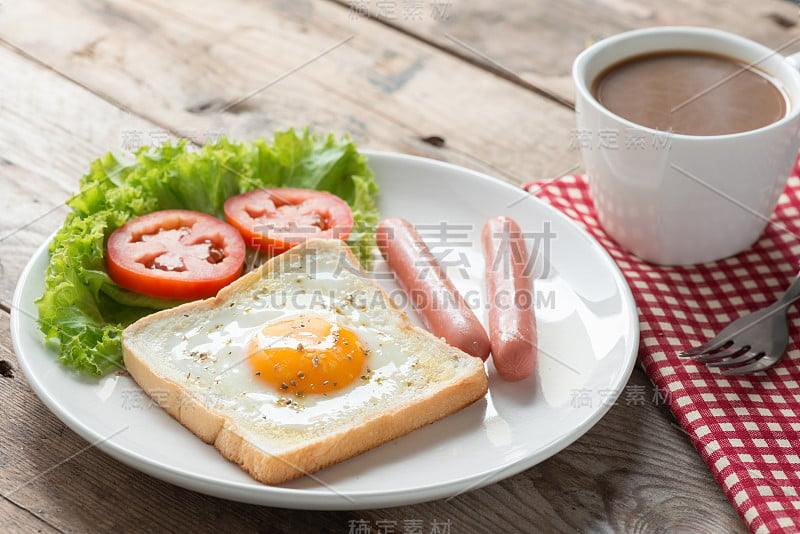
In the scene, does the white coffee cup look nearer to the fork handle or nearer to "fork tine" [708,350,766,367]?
the fork handle

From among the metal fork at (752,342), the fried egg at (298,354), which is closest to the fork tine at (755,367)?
the metal fork at (752,342)

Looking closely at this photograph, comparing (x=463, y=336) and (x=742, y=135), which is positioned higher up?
(x=742, y=135)

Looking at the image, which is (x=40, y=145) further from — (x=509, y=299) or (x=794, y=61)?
(x=794, y=61)

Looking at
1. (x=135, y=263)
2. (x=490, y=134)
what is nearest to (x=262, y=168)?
(x=135, y=263)

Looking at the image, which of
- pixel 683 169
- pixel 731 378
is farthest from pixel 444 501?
pixel 683 169

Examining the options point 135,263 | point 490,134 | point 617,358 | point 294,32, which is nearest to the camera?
point 617,358

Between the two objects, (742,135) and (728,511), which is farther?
(742,135)

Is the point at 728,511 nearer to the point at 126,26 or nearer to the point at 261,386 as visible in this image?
the point at 261,386

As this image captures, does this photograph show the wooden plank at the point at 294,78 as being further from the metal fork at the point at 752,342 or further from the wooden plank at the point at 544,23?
the metal fork at the point at 752,342
